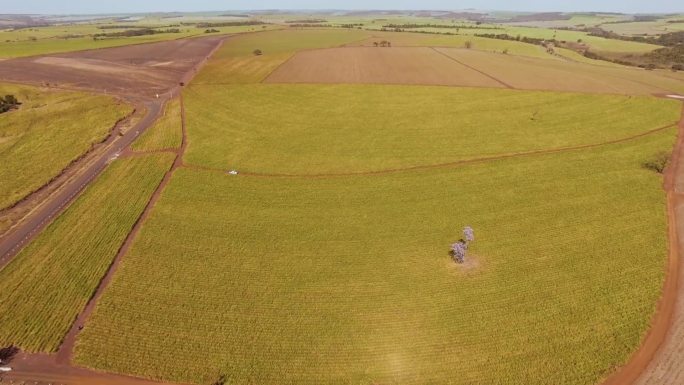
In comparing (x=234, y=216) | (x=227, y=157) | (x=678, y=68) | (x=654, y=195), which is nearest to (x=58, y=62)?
(x=227, y=157)

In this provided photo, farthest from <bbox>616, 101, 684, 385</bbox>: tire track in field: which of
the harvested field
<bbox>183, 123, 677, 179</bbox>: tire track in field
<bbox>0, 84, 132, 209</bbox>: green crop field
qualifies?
the harvested field

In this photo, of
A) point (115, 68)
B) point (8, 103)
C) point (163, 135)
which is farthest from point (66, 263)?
point (115, 68)

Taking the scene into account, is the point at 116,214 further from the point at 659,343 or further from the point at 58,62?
the point at 58,62

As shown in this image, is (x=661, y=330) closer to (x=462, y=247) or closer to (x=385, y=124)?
(x=462, y=247)

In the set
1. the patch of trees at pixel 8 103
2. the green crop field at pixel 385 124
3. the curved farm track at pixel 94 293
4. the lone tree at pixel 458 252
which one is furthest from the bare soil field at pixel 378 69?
the lone tree at pixel 458 252

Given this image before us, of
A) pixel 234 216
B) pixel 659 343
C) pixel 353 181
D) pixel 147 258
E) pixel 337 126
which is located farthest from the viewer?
pixel 337 126

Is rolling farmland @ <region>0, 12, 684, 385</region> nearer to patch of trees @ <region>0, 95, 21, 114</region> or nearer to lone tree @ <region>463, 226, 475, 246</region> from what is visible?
lone tree @ <region>463, 226, 475, 246</region>
